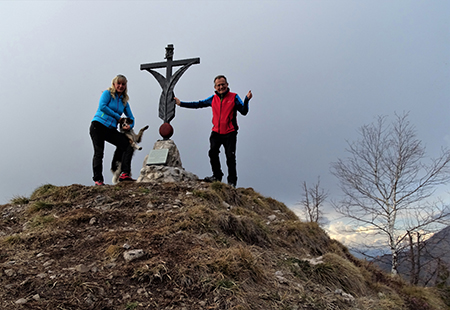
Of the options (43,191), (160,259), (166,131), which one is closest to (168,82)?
(166,131)

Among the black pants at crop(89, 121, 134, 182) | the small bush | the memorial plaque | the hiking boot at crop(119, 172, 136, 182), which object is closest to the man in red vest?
the memorial plaque

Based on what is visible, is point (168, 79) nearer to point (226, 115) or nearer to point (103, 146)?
point (226, 115)

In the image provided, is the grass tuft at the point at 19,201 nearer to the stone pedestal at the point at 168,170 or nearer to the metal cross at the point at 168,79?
the stone pedestal at the point at 168,170

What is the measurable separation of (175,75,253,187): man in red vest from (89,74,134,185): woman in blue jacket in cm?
207

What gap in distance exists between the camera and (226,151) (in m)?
7.85

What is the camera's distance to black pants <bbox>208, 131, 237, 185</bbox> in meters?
7.75

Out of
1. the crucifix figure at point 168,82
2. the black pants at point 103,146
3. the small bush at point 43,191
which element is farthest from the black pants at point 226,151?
the small bush at point 43,191

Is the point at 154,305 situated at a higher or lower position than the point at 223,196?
lower

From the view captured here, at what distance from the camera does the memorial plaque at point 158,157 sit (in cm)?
795

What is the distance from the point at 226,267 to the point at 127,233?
5.22 ft

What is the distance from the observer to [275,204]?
9.11 metres

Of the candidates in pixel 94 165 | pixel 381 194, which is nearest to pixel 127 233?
pixel 94 165

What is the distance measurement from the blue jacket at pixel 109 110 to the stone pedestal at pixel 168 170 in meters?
1.39

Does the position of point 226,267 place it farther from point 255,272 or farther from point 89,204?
point 89,204
